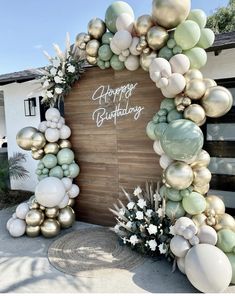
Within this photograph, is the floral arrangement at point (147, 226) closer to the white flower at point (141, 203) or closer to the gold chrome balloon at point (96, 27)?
the white flower at point (141, 203)

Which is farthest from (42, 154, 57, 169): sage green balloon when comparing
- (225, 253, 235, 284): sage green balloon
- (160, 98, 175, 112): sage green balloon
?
(225, 253, 235, 284): sage green balloon

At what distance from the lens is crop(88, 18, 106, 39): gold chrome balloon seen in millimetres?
4324

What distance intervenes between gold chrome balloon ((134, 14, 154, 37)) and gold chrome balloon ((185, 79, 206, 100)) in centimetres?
98

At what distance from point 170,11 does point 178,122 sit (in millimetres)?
1430

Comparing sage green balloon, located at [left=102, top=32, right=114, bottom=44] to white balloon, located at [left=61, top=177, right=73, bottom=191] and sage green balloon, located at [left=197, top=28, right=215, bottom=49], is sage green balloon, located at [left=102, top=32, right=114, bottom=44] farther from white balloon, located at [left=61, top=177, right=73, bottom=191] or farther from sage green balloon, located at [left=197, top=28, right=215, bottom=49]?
white balloon, located at [left=61, top=177, right=73, bottom=191]

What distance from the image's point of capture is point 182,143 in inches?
129

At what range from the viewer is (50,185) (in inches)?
176

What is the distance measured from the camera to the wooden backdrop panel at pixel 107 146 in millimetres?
4418

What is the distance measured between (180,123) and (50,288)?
253cm

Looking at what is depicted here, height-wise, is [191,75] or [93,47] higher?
[93,47]

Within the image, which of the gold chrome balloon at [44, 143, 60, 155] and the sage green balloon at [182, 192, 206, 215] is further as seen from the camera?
the gold chrome balloon at [44, 143, 60, 155]

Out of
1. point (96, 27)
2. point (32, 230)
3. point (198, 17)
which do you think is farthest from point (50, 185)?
point (198, 17)

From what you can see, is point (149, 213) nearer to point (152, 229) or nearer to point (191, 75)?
point (152, 229)

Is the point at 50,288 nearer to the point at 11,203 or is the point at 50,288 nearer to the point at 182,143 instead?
the point at 182,143
